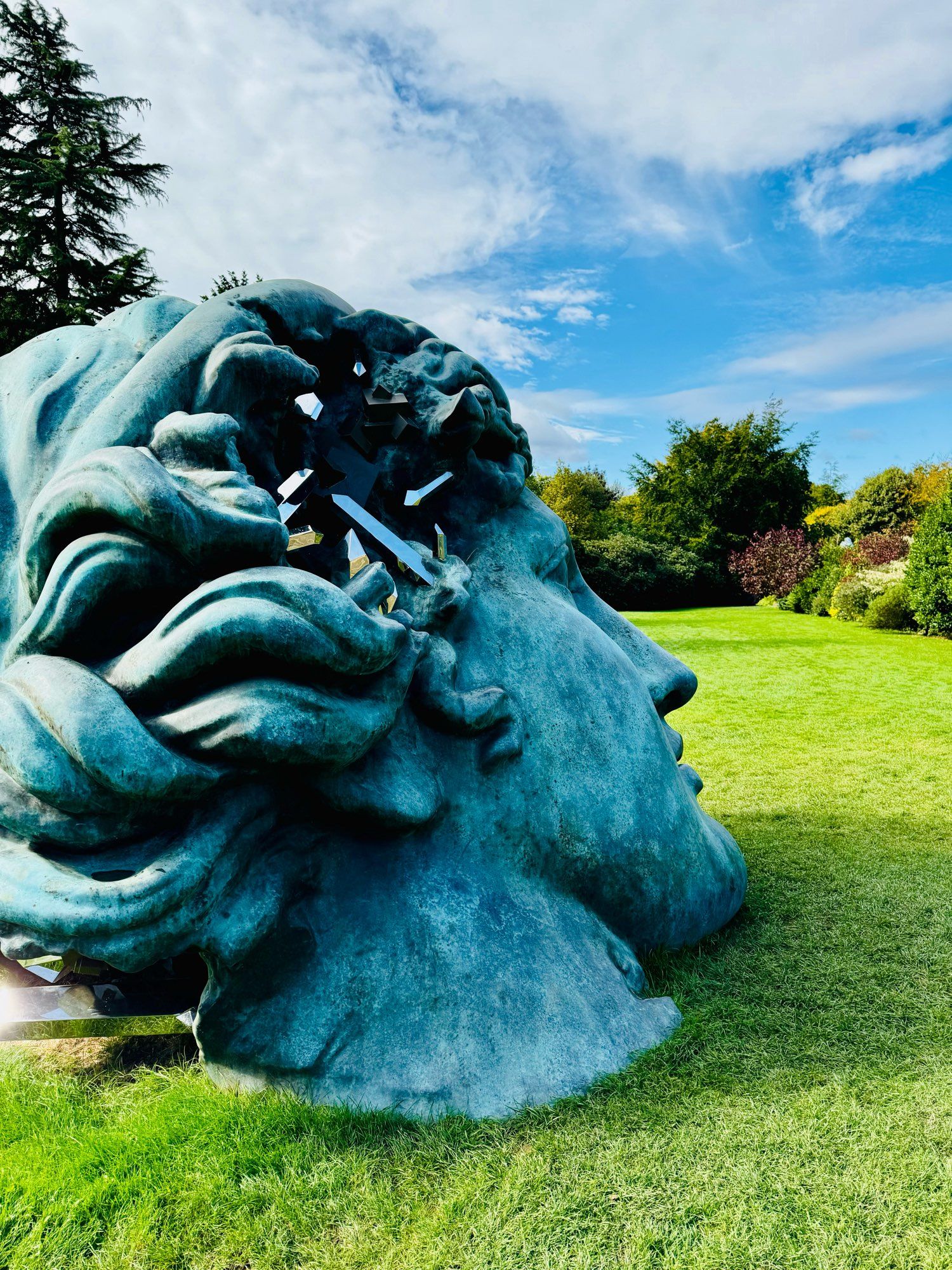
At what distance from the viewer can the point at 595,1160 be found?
69.9 inches

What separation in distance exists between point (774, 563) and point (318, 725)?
24.5 m

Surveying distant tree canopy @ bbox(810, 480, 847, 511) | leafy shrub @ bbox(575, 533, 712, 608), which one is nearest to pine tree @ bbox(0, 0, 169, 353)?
leafy shrub @ bbox(575, 533, 712, 608)

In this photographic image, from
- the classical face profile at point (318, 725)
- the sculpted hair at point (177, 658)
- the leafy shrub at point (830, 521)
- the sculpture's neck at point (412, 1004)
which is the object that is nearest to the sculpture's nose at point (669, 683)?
the classical face profile at point (318, 725)

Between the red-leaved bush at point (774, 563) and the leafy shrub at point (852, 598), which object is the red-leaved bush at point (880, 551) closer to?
the leafy shrub at point (852, 598)

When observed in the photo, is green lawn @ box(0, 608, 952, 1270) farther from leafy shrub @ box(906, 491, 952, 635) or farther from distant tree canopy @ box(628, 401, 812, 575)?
distant tree canopy @ box(628, 401, 812, 575)

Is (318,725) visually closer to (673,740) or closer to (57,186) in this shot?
(673,740)

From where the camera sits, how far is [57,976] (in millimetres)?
2102

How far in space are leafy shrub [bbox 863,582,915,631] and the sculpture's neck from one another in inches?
605

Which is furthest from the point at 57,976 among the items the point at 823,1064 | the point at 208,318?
the point at 823,1064

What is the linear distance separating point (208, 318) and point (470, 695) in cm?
120

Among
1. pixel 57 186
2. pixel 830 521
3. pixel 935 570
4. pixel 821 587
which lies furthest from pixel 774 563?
pixel 57 186

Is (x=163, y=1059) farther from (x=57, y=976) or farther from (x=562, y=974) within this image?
(x=562, y=974)

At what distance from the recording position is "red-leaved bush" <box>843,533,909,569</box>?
1942 cm

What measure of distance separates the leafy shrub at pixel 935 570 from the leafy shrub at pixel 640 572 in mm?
9358
